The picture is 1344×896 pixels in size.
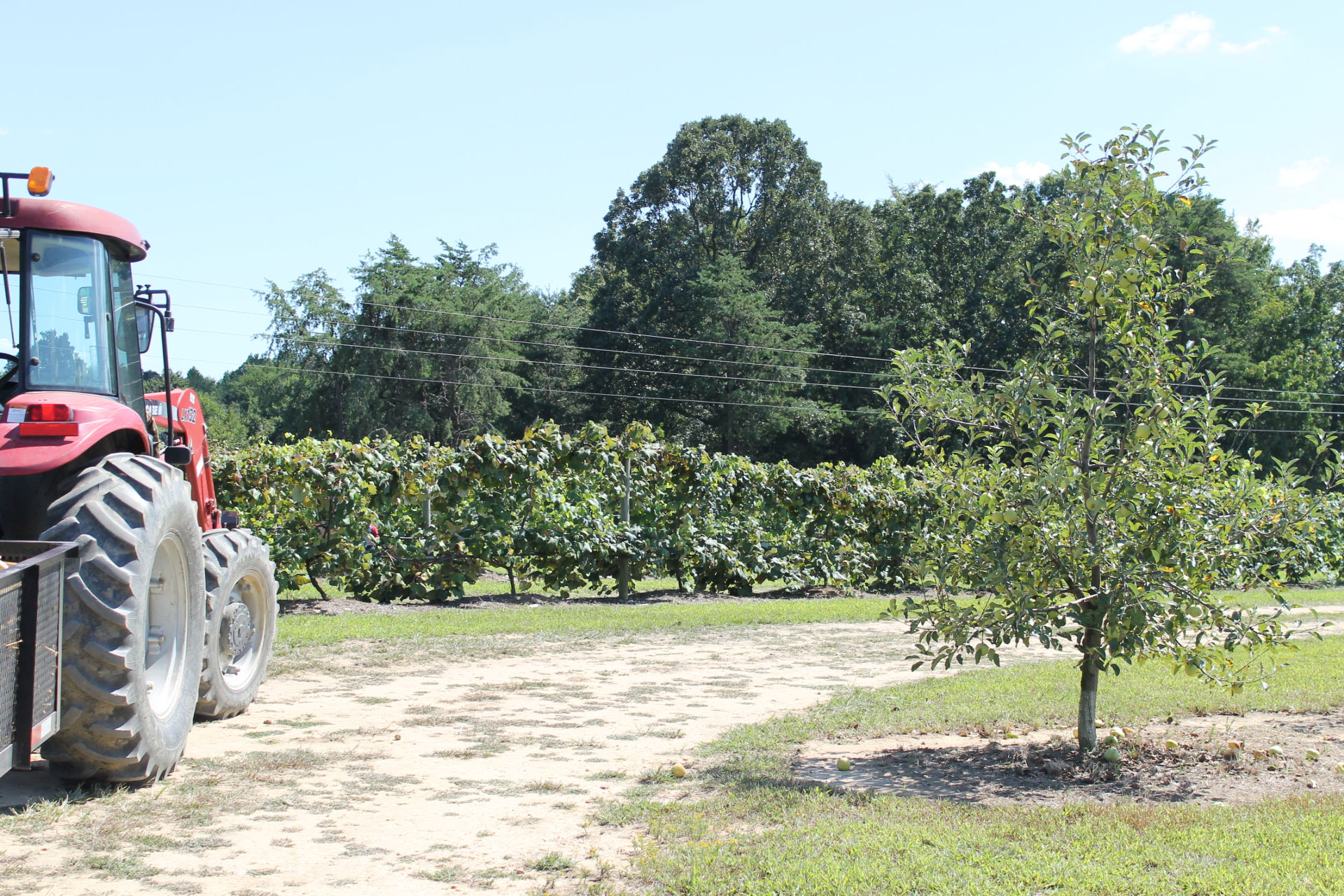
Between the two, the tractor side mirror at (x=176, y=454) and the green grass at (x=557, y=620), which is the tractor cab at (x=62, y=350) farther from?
the green grass at (x=557, y=620)

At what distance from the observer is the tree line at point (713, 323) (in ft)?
164

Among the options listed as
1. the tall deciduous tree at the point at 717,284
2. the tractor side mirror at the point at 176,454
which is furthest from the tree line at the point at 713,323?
the tractor side mirror at the point at 176,454

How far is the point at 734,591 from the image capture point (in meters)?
17.7

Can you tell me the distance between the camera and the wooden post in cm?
1634

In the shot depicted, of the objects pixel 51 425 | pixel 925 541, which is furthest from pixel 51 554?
pixel 925 541

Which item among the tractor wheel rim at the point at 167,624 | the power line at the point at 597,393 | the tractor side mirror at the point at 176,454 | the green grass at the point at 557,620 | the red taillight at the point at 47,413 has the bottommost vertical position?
the green grass at the point at 557,620

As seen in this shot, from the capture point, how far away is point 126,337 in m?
6.51

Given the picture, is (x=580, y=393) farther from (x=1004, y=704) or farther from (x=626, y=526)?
(x=1004, y=704)

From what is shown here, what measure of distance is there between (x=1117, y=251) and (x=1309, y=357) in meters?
62.5

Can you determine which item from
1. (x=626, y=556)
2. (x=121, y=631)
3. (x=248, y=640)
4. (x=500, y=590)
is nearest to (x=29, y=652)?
(x=121, y=631)

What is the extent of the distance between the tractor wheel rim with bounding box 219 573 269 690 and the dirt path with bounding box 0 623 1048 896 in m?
0.31

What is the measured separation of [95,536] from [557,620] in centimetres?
857

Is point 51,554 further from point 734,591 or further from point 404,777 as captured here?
point 734,591

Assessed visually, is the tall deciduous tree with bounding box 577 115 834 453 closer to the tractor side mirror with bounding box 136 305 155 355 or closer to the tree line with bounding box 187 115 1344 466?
the tree line with bounding box 187 115 1344 466
